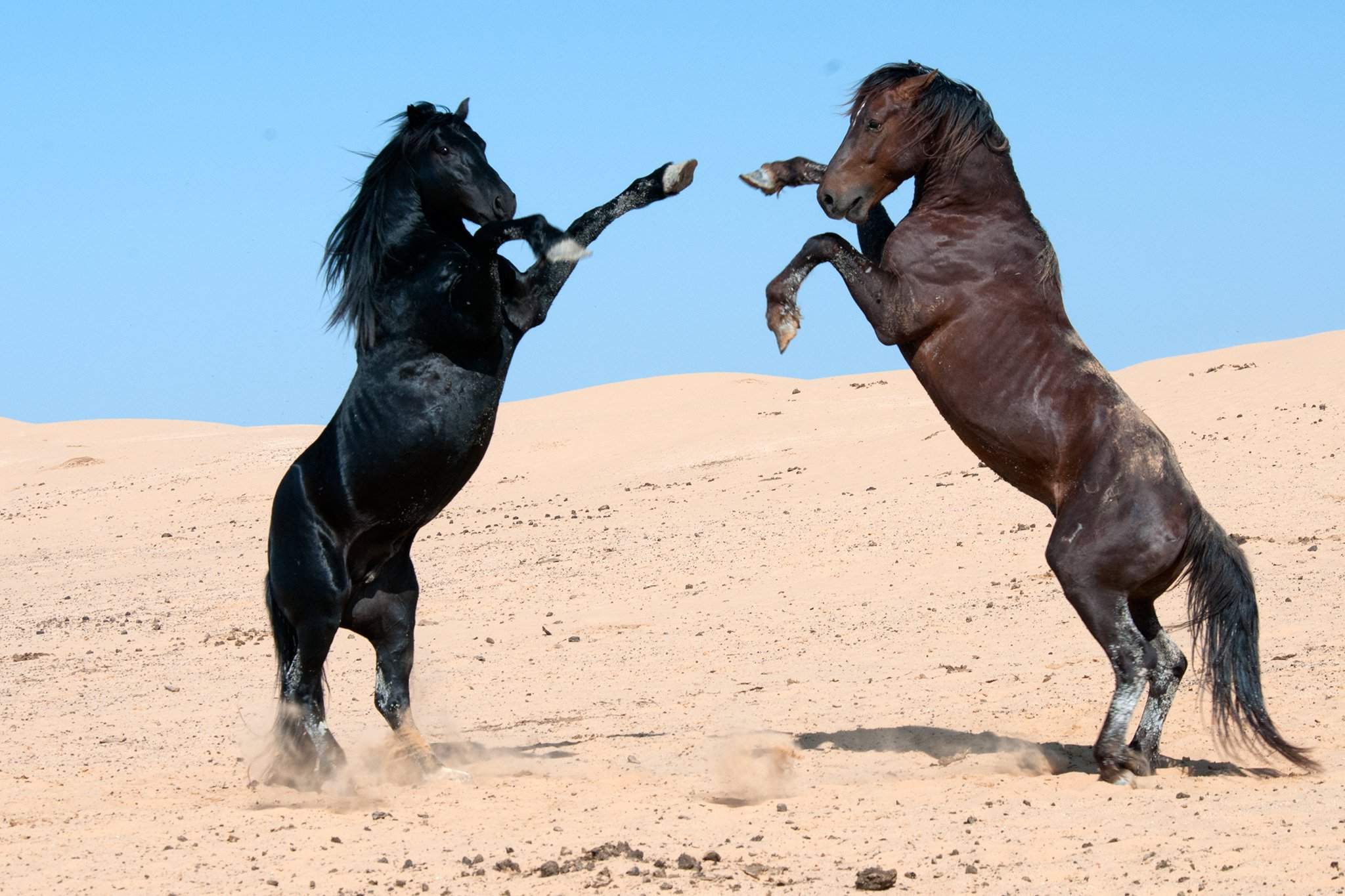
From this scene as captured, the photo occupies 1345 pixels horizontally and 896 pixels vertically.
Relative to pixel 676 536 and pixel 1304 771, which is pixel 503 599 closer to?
pixel 676 536

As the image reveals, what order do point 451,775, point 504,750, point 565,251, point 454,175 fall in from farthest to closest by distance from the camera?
point 504,750 < point 451,775 < point 454,175 < point 565,251

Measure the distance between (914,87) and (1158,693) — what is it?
8.87ft

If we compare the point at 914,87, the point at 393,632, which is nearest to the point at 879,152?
the point at 914,87

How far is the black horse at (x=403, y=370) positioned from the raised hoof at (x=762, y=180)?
27 centimetres

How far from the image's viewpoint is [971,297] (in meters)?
6.18

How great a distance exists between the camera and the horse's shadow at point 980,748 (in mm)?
6203

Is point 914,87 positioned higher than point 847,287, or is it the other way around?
point 914,87

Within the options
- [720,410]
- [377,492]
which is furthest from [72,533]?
[377,492]

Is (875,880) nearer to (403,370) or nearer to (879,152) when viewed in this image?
(403,370)

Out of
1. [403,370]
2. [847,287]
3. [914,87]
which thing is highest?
[914,87]

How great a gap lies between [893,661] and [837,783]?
9.63 ft

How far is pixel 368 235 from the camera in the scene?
6316mm

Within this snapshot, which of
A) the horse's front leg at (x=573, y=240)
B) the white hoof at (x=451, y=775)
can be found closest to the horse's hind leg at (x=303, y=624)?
the white hoof at (x=451, y=775)

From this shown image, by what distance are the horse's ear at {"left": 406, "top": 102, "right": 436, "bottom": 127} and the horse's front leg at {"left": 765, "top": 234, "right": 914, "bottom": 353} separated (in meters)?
1.70
